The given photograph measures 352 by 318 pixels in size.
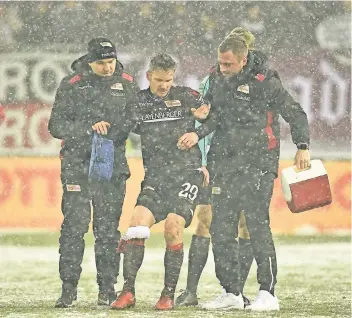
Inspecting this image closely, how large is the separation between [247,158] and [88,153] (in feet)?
3.24

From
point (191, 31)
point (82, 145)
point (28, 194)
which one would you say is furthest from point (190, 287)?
point (191, 31)

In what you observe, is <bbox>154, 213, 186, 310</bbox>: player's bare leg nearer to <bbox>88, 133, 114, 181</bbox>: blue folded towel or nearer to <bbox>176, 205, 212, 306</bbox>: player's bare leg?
<bbox>176, 205, 212, 306</bbox>: player's bare leg

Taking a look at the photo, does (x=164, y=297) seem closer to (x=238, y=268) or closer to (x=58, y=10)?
(x=238, y=268)

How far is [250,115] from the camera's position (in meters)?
7.73

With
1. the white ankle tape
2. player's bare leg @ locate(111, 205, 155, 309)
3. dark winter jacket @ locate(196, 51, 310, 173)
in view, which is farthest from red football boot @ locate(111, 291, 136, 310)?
dark winter jacket @ locate(196, 51, 310, 173)

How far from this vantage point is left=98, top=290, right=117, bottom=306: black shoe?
25.8 feet

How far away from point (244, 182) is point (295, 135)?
43 cm

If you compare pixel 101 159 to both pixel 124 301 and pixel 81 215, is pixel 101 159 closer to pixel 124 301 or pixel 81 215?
pixel 81 215

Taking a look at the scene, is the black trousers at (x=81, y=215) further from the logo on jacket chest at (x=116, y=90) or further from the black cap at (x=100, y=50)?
the black cap at (x=100, y=50)

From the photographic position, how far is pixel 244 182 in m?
7.72

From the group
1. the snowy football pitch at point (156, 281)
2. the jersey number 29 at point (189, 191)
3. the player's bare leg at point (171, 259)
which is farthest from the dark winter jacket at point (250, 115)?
the snowy football pitch at point (156, 281)

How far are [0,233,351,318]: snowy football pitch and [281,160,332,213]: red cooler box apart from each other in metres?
0.67

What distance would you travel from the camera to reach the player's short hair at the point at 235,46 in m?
7.51

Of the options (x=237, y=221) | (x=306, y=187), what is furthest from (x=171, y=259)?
Answer: (x=306, y=187)
